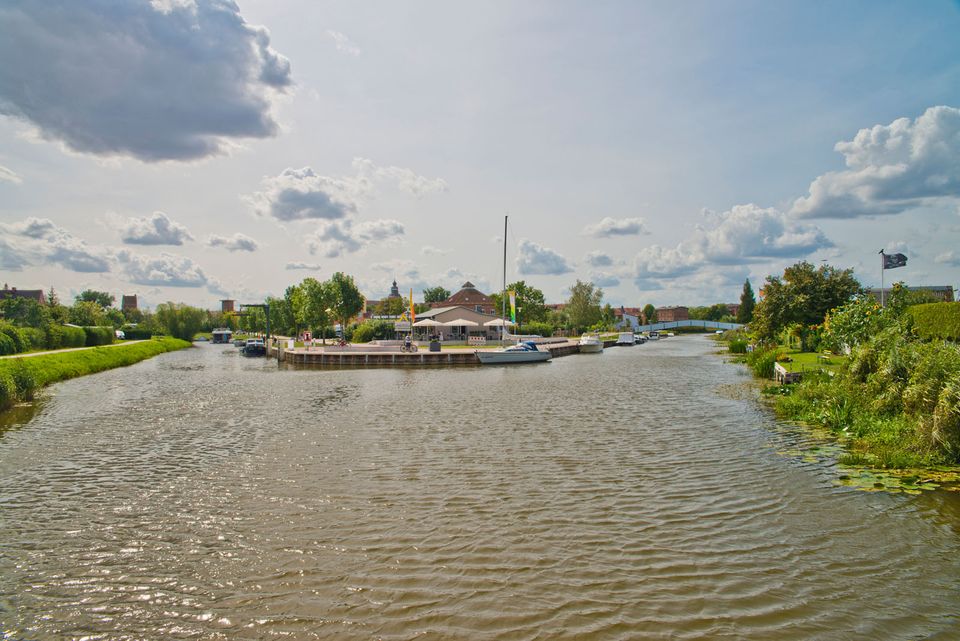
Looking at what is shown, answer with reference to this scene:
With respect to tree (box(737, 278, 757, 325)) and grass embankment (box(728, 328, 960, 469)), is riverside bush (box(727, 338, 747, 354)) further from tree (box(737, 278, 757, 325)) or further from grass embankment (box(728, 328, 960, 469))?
tree (box(737, 278, 757, 325))

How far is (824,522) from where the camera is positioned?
8797mm

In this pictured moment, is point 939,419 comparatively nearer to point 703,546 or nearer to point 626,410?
point 703,546

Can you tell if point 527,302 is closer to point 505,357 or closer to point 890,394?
point 505,357

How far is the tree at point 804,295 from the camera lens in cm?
4000

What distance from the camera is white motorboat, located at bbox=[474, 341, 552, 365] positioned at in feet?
152

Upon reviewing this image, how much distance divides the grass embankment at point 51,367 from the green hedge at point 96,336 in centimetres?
377

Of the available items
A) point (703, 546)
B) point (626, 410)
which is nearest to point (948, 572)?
point (703, 546)

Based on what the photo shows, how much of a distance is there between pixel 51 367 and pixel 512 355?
1217 inches

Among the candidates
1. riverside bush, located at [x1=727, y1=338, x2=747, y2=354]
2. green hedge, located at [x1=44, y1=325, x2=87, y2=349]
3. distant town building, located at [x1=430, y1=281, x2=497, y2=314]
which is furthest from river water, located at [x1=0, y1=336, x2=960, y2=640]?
distant town building, located at [x1=430, y1=281, x2=497, y2=314]

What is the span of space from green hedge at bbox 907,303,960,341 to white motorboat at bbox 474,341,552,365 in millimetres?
28068

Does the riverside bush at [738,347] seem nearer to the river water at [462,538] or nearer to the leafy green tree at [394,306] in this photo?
the river water at [462,538]

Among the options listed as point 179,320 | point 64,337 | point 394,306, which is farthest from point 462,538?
point 394,306

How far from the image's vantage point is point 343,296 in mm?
78562

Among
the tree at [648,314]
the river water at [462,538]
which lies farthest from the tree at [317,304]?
the tree at [648,314]
